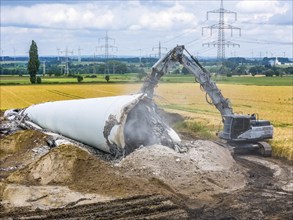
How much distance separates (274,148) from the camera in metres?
23.2

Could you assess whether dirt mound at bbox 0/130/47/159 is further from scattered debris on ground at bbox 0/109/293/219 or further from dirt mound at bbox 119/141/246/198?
dirt mound at bbox 119/141/246/198

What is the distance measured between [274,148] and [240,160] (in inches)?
89.7

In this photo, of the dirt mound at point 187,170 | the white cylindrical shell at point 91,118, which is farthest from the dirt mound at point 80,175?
the white cylindrical shell at point 91,118

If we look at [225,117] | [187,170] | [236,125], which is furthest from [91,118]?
[236,125]

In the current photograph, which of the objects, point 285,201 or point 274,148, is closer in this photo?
point 285,201

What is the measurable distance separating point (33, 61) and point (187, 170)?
231ft

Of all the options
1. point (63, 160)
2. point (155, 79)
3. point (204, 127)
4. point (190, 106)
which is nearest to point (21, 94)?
point (190, 106)

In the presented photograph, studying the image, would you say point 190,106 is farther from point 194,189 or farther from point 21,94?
point 194,189

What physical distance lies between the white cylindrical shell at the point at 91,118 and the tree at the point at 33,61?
56296mm

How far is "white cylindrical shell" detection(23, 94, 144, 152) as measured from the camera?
19359 mm

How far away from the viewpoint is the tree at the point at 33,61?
82.9 meters

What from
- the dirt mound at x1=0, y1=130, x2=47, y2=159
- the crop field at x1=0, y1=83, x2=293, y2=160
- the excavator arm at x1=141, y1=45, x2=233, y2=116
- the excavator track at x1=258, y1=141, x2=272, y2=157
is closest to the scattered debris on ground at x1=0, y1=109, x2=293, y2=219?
the excavator track at x1=258, y1=141, x2=272, y2=157

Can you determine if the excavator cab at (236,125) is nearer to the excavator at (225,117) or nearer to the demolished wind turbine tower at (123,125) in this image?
the excavator at (225,117)

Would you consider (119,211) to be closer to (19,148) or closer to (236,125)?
(236,125)
